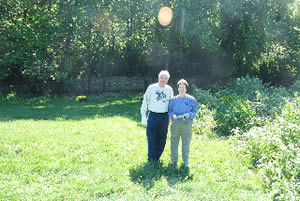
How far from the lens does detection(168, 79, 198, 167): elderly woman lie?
4957 mm

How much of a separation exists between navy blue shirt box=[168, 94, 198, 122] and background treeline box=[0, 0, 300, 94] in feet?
33.7

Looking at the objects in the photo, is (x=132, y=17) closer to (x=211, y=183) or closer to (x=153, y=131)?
(x=153, y=131)

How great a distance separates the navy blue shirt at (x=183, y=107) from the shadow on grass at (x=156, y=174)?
0.96m

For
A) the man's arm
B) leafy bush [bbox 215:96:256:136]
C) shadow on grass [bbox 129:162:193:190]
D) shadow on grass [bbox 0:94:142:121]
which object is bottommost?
shadow on grass [bbox 129:162:193:190]

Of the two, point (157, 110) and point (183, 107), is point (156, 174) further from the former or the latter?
point (183, 107)

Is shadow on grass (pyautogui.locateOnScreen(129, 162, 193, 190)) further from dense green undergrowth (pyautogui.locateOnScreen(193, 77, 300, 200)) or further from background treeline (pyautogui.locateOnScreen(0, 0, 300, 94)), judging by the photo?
background treeline (pyautogui.locateOnScreen(0, 0, 300, 94))

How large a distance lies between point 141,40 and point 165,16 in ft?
9.65

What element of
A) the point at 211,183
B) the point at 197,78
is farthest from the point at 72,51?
the point at 211,183

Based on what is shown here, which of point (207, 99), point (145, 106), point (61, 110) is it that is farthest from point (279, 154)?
point (61, 110)

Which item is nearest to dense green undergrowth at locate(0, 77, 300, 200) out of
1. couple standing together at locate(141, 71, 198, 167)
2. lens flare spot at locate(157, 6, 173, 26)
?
couple standing together at locate(141, 71, 198, 167)

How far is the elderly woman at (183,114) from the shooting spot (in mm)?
4957

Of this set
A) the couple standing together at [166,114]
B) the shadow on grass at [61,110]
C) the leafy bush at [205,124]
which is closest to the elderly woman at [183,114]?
the couple standing together at [166,114]

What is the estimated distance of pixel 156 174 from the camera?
4.88 meters

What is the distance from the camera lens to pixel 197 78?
19.2m
